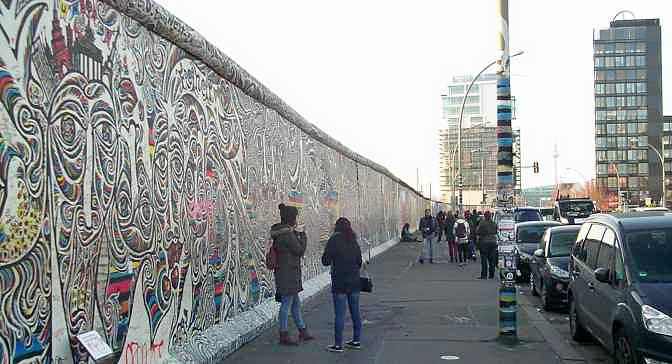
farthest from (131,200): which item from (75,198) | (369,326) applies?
(369,326)

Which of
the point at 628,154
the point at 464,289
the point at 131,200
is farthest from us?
the point at 628,154

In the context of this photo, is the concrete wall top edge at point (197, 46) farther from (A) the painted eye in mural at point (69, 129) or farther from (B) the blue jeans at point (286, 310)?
(B) the blue jeans at point (286, 310)

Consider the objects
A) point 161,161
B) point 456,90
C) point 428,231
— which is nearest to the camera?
point 161,161

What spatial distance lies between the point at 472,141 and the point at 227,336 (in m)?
100

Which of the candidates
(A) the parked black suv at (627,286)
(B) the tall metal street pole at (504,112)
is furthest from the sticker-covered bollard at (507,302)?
(B) the tall metal street pole at (504,112)

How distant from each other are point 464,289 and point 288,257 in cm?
805

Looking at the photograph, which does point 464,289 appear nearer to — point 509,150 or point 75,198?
point 509,150

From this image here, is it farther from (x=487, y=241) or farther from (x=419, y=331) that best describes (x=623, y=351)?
(x=487, y=241)

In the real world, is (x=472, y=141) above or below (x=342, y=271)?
above

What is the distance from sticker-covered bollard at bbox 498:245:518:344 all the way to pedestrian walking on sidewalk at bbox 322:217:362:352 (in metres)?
2.02

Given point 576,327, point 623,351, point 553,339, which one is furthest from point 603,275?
point 553,339

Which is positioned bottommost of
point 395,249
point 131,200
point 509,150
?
point 395,249

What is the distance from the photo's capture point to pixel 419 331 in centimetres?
1086

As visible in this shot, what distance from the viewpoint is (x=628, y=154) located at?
147 m
